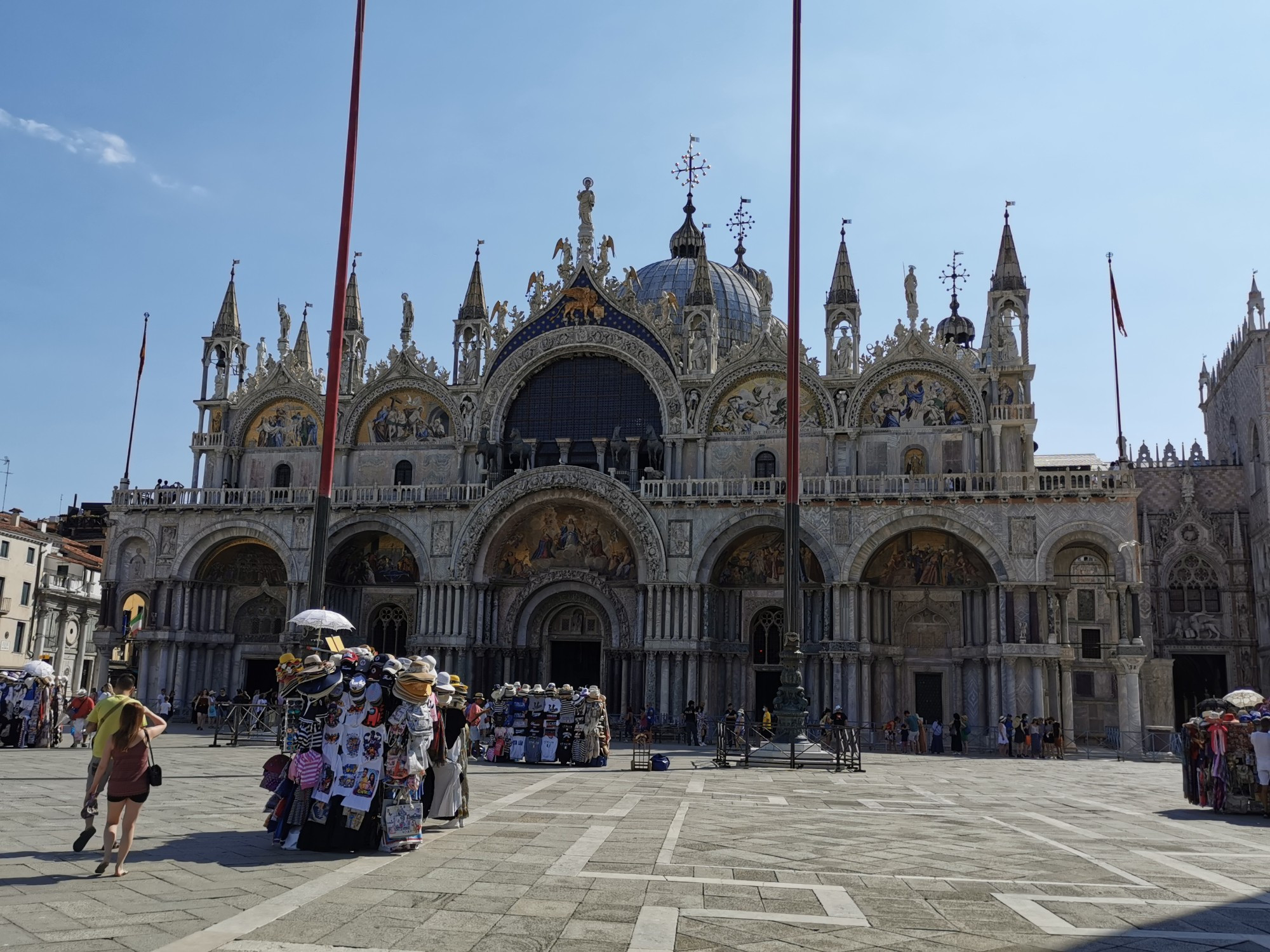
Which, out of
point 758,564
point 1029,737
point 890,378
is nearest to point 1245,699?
point 1029,737

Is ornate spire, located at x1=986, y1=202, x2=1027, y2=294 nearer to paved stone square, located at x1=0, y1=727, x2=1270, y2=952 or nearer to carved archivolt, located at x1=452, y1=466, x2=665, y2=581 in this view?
carved archivolt, located at x1=452, y1=466, x2=665, y2=581

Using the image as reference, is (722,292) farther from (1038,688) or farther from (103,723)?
(103,723)

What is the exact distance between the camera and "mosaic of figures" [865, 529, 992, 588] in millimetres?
37562

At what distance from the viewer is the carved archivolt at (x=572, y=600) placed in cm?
3953

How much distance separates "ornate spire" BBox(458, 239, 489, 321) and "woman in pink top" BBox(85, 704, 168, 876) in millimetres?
35068

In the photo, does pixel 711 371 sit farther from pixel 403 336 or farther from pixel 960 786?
pixel 960 786

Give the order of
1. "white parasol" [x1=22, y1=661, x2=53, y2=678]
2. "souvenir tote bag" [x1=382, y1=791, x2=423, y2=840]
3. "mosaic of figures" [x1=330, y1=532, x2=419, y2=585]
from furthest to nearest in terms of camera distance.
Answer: "mosaic of figures" [x1=330, y1=532, x2=419, y2=585] → "white parasol" [x1=22, y1=661, x2=53, y2=678] → "souvenir tote bag" [x1=382, y1=791, x2=423, y2=840]

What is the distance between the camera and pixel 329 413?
84.5 ft

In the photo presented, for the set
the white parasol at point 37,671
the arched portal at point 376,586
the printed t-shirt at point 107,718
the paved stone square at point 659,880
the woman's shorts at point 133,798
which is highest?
the arched portal at point 376,586

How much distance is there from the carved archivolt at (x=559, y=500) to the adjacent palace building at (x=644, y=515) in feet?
0.29

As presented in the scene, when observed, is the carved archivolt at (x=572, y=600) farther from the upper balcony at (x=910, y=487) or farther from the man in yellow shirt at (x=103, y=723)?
the man in yellow shirt at (x=103, y=723)

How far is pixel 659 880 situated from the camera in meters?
9.96

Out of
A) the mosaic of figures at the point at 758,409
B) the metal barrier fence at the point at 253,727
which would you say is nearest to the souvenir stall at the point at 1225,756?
the metal barrier fence at the point at 253,727

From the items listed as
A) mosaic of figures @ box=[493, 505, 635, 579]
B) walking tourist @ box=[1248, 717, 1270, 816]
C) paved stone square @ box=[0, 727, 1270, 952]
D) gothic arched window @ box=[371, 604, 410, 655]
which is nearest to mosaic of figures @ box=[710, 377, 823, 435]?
mosaic of figures @ box=[493, 505, 635, 579]
